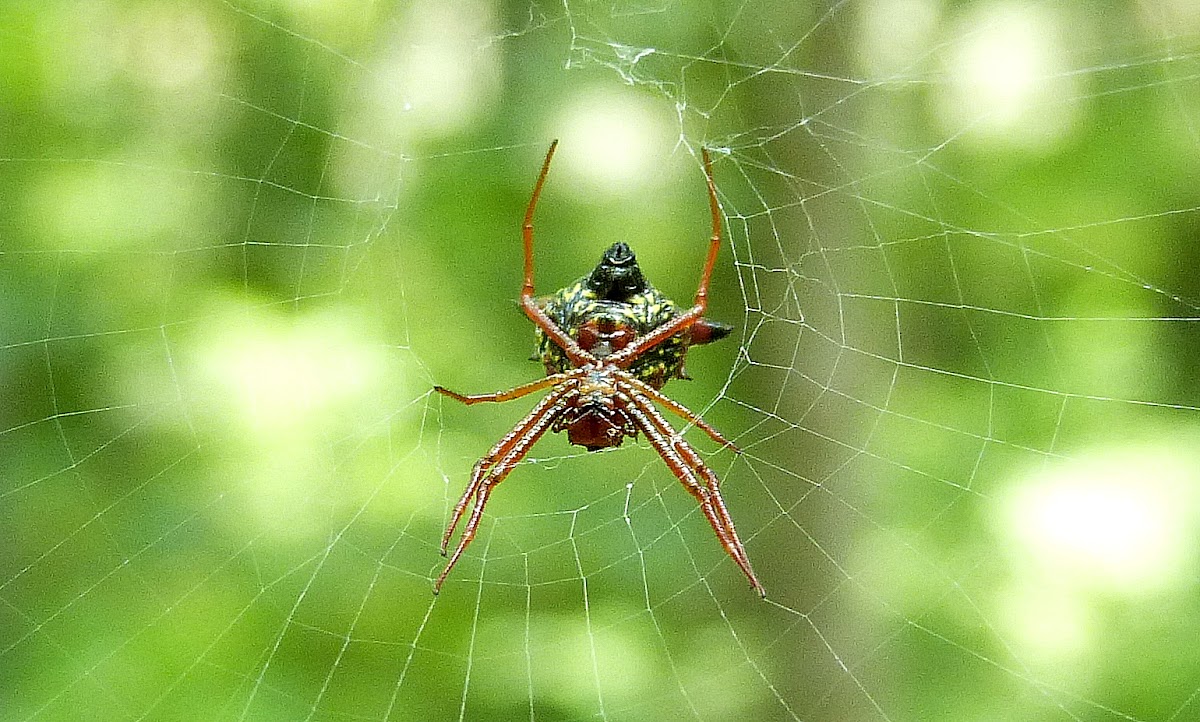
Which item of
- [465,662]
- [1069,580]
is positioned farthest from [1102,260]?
[465,662]

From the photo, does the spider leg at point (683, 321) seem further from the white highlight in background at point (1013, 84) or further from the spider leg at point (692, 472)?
the white highlight in background at point (1013, 84)

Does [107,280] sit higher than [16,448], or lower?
higher

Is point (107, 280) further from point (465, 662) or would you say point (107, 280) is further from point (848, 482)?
point (848, 482)

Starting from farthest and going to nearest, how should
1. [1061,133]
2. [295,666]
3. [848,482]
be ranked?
[1061,133], [295,666], [848,482]

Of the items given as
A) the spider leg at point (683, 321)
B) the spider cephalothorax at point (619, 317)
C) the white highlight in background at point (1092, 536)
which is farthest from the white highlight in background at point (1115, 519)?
the spider leg at point (683, 321)

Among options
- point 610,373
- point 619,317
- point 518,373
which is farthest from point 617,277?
point 518,373

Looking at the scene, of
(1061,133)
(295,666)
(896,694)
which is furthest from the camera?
(1061,133)

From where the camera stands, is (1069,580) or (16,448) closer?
(16,448)

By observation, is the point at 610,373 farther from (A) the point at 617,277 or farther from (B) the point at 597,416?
(A) the point at 617,277

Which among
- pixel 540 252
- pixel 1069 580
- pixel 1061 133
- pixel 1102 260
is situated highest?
pixel 1061 133
